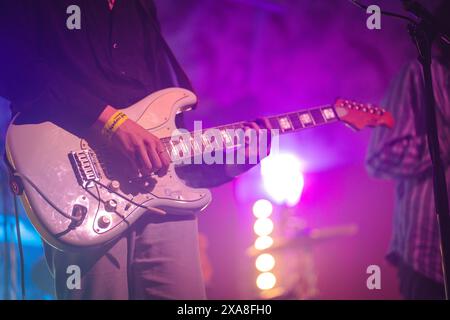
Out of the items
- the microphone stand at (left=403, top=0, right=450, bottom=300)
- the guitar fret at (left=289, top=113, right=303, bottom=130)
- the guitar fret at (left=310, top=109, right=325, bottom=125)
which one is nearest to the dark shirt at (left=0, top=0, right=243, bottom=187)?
the guitar fret at (left=289, top=113, right=303, bottom=130)

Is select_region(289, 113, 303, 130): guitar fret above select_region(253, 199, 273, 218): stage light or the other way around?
above

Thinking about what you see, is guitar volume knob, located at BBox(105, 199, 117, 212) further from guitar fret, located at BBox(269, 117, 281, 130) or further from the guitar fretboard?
guitar fret, located at BBox(269, 117, 281, 130)

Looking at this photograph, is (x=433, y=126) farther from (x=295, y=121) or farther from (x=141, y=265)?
(x=141, y=265)

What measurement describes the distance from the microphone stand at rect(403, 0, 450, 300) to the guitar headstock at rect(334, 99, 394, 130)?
776mm

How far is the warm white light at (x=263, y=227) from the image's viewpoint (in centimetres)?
415

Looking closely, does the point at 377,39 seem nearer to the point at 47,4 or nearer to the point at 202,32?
the point at 202,32

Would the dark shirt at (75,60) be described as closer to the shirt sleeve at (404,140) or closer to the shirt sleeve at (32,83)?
the shirt sleeve at (32,83)

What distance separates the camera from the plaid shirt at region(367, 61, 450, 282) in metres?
2.44

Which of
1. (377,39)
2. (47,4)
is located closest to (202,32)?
(377,39)

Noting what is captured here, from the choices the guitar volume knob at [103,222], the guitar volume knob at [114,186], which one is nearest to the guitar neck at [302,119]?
the guitar volume knob at [114,186]

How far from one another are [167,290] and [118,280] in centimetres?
19

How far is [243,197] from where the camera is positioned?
4.36 metres

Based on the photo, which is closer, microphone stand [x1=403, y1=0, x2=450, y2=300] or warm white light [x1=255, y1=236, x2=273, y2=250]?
microphone stand [x1=403, y1=0, x2=450, y2=300]

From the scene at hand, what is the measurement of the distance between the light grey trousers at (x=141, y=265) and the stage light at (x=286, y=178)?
225 centimetres
